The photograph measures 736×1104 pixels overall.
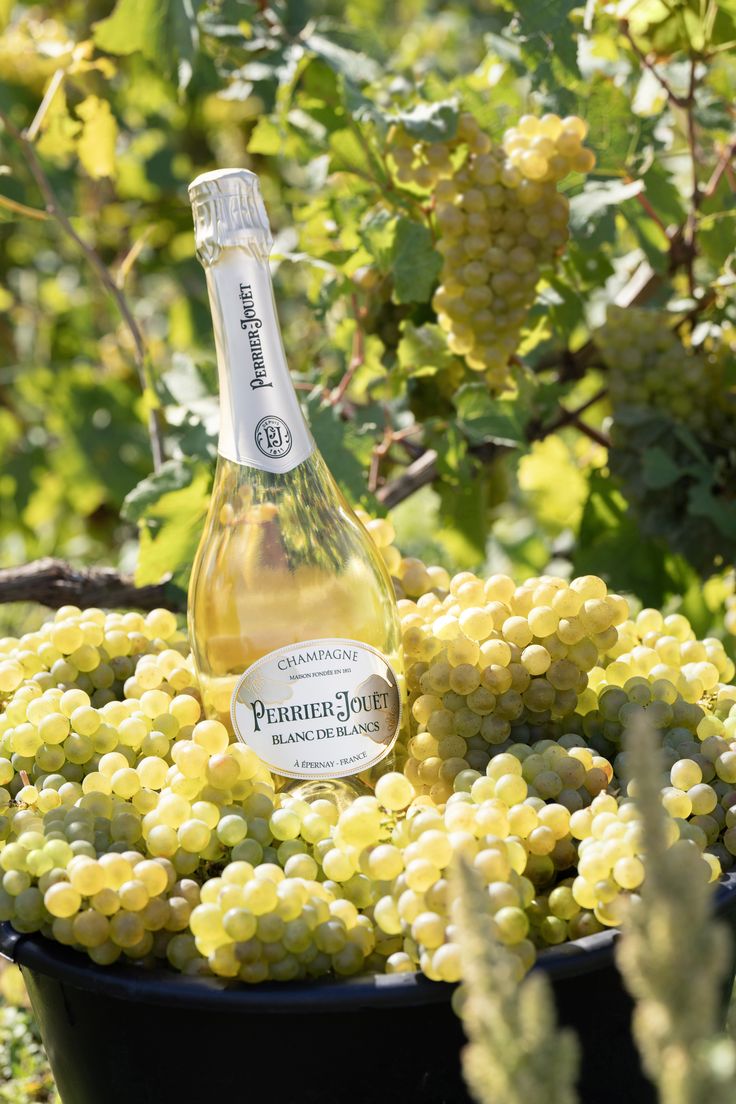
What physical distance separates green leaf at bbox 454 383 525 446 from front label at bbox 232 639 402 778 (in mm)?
585

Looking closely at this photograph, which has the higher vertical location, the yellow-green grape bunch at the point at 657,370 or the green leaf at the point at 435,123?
the green leaf at the point at 435,123

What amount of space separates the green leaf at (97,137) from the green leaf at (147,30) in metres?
0.11

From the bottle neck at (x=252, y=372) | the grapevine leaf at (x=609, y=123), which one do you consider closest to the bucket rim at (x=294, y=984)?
the bottle neck at (x=252, y=372)

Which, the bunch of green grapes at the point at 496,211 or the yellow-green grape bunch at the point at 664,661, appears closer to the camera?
the yellow-green grape bunch at the point at 664,661

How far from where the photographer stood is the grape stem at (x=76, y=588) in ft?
4.51

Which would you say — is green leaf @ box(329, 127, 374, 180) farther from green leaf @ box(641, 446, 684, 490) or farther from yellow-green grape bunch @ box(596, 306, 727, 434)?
green leaf @ box(641, 446, 684, 490)

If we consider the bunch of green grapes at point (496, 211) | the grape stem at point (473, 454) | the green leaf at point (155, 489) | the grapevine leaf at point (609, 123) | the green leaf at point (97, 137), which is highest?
the green leaf at point (97, 137)

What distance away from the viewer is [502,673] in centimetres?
91

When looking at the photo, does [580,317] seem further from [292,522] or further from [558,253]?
[292,522]

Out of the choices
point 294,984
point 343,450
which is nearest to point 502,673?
point 294,984

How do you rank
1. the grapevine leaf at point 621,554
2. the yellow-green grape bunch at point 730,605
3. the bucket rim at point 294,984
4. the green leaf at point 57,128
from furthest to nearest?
the grapevine leaf at point 621,554
the green leaf at point 57,128
the yellow-green grape bunch at point 730,605
the bucket rim at point 294,984

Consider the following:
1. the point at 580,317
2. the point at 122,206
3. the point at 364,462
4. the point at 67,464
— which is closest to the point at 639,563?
the point at 580,317

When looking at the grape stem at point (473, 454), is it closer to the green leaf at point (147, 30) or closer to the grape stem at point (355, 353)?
the grape stem at point (355, 353)

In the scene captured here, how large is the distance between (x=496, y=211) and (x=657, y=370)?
0.39m
